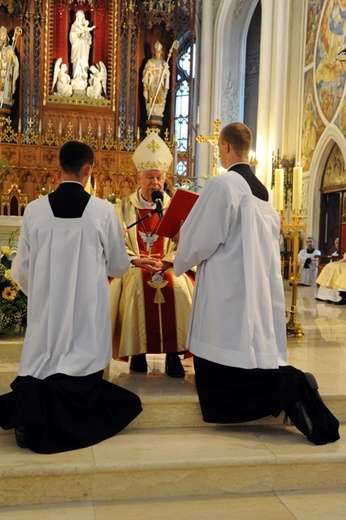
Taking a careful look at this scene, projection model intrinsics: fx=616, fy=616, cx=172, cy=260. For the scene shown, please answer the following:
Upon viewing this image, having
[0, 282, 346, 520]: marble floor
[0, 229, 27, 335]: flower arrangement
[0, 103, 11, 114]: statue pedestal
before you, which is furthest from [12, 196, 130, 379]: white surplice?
[0, 103, 11, 114]: statue pedestal

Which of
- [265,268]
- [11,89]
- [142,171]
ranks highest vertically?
[11,89]

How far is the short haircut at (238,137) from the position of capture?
356cm

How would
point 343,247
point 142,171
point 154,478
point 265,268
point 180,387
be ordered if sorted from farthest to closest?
point 343,247 → point 142,171 → point 180,387 → point 265,268 → point 154,478

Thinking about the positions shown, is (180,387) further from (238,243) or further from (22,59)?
(22,59)

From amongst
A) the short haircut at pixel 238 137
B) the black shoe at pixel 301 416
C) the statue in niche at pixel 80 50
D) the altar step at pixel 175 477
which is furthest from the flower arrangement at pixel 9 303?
the statue in niche at pixel 80 50

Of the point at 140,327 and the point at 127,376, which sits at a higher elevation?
the point at 140,327

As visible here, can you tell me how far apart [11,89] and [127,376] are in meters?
9.25

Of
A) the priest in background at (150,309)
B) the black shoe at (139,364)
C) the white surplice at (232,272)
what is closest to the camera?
the white surplice at (232,272)

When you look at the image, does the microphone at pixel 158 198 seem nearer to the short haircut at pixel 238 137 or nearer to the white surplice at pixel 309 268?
the short haircut at pixel 238 137

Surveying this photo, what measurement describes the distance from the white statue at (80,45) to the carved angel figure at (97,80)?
0.16 metres

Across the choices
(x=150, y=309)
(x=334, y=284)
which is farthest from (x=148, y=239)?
(x=334, y=284)

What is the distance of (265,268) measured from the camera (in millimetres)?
3568

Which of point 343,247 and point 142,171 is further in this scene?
point 343,247

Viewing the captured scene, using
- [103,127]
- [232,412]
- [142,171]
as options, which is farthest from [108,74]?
[232,412]
